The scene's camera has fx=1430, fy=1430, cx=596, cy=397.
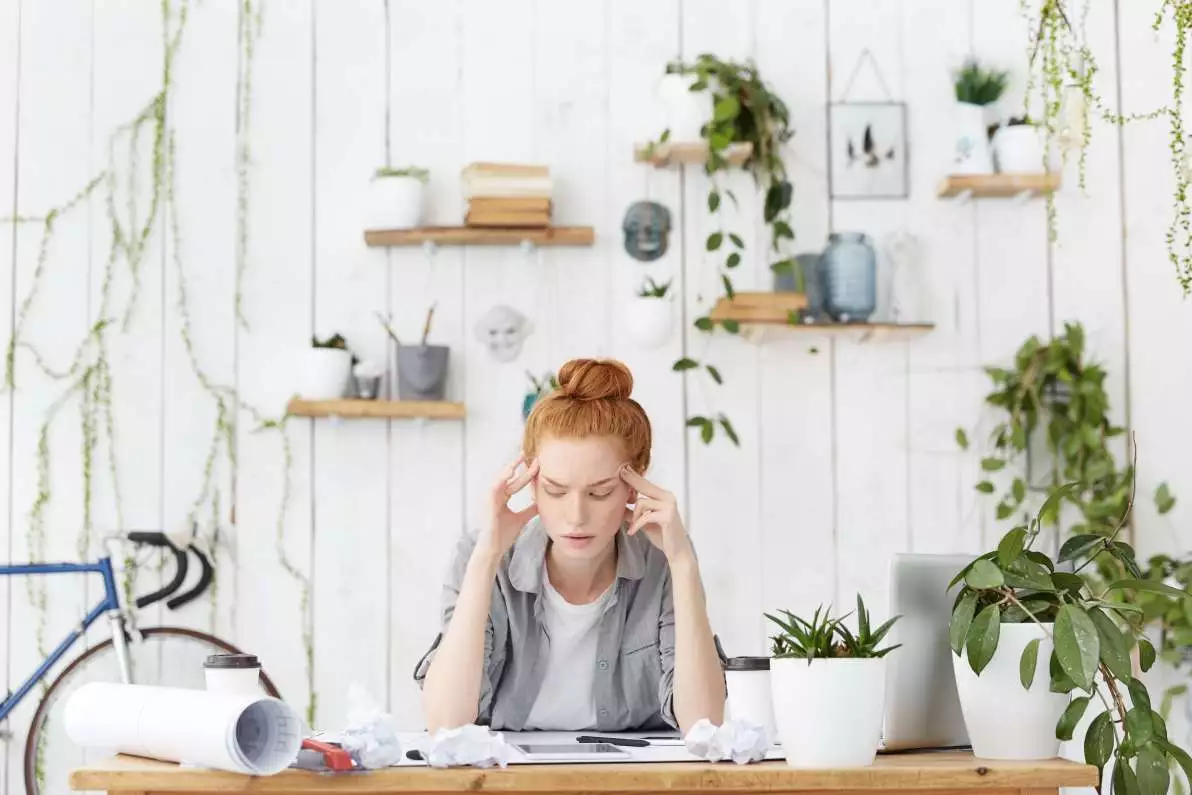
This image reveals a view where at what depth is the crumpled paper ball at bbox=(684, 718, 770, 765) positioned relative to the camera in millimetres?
1586

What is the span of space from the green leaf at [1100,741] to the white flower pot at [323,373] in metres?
2.28

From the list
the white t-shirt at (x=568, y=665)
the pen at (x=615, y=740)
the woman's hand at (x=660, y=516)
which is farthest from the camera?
the white t-shirt at (x=568, y=665)

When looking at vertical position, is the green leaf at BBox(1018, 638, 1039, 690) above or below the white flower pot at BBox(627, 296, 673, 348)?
below

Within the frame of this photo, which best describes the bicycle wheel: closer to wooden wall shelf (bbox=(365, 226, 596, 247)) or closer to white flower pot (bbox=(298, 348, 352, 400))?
white flower pot (bbox=(298, 348, 352, 400))

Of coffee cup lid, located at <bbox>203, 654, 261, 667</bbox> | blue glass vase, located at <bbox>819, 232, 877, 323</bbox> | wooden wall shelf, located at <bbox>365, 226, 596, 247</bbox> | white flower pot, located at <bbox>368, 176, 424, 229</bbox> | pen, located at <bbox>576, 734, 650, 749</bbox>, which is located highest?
white flower pot, located at <bbox>368, 176, 424, 229</bbox>

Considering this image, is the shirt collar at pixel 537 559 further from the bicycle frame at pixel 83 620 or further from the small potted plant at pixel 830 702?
the bicycle frame at pixel 83 620

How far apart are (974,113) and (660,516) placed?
6.40ft

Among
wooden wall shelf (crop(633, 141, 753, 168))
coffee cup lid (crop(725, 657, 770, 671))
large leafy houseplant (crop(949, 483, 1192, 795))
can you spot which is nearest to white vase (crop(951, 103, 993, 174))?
wooden wall shelf (crop(633, 141, 753, 168))

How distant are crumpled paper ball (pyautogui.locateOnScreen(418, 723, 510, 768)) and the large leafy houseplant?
53cm

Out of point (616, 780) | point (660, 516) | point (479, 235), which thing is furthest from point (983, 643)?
point (479, 235)

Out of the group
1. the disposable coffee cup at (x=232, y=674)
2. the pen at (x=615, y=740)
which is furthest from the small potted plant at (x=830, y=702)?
the disposable coffee cup at (x=232, y=674)

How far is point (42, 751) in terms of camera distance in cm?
350

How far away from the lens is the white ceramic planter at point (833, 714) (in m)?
1.55

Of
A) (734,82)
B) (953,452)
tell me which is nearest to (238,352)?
(734,82)
